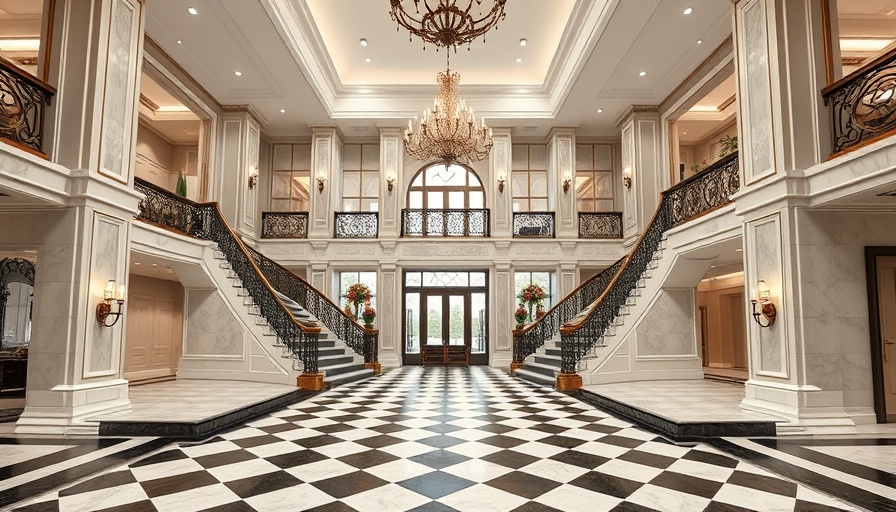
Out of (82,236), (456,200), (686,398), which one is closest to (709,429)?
(686,398)

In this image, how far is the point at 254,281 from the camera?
927 centimetres

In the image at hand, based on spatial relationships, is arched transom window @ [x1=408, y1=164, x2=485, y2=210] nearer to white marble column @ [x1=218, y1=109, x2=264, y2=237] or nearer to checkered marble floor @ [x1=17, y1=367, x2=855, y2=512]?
white marble column @ [x1=218, y1=109, x2=264, y2=237]

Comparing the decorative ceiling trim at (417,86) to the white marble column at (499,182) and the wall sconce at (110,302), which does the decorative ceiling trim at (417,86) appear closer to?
the white marble column at (499,182)

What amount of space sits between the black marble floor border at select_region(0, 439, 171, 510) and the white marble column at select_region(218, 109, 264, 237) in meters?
7.93

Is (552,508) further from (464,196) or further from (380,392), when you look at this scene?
(464,196)

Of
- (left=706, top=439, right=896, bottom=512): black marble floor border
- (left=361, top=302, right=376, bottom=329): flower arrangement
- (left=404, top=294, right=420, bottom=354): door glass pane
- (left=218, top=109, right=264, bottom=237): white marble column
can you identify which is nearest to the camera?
(left=706, top=439, right=896, bottom=512): black marble floor border

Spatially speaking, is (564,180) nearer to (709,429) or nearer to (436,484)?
(709,429)

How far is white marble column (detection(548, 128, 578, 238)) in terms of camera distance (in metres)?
13.3

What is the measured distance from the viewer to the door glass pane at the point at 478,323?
13.8 m

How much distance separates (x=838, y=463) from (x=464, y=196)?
11018mm

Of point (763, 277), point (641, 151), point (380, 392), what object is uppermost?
point (641, 151)

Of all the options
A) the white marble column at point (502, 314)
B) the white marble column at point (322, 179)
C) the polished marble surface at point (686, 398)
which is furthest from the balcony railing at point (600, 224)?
the white marble column at point (322, 179)

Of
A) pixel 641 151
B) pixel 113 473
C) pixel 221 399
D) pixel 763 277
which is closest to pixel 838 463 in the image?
pixel 763 277

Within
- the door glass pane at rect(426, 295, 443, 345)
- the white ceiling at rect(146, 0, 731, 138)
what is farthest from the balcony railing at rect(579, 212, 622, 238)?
the door glass pane at rect(426, 295, 443, 345)
